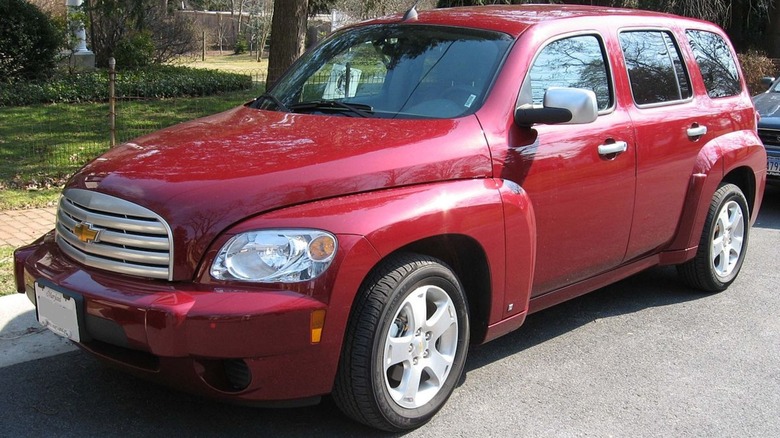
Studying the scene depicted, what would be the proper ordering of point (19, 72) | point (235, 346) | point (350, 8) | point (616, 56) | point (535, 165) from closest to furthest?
point (235, 346) → point (535, 165) → point (616, 56) → point (19, 72) → point (350, 8)

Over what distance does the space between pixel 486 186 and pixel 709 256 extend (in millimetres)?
2441

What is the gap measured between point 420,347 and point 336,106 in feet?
4.62

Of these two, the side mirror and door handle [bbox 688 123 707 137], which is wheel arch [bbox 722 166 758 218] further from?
the side mirror

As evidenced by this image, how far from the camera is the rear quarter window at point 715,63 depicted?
546cm

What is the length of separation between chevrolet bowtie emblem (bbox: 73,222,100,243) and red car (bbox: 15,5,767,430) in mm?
10

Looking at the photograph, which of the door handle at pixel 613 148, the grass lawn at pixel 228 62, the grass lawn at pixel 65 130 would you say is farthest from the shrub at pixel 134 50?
the door handle at pixel 613 148

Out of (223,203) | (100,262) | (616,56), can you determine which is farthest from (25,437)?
(616,56)

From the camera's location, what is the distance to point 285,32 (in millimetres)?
10156

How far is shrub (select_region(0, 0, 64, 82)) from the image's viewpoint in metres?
13.8

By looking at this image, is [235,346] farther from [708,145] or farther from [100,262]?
[708,145]

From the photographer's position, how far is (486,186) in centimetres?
373

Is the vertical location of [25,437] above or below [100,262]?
below

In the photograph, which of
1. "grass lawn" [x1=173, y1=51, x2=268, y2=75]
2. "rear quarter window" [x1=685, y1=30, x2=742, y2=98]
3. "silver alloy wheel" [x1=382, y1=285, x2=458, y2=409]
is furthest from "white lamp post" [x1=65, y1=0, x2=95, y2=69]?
"silver alloy wheel" [x1=382, y1=285, x2=458, y2=409]

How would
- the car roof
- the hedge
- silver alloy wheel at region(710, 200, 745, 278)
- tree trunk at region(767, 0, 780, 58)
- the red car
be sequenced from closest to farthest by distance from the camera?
the red car
the car roof
silver alloy wheel at region(710, 200, 745, 278)
the hedge
tree trunk at region(767, 0, 780, 58)
